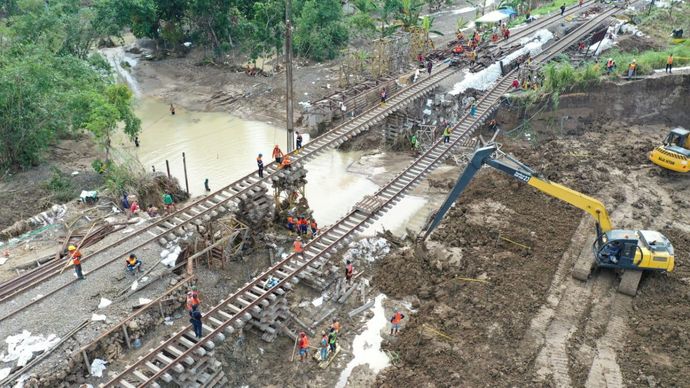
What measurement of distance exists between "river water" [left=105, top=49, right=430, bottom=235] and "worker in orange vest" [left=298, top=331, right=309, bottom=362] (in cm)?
784

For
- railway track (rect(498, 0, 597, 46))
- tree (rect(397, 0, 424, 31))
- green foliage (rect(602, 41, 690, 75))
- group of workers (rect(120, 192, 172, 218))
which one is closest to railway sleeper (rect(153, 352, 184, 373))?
group of workers (rect(120, 192, 172, 218))

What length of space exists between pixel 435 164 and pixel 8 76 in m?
20.2

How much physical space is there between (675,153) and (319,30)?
29517 mm

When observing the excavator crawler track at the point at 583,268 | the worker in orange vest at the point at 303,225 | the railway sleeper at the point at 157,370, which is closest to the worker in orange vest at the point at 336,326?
the worker in orange vest at the point at 303,225

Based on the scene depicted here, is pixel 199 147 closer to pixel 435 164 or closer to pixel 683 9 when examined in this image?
pixel 435 164

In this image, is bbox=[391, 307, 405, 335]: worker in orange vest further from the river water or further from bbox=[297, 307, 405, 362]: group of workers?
the river water

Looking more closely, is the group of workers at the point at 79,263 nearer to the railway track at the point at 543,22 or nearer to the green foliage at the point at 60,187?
the green foliage at the point at 60,187

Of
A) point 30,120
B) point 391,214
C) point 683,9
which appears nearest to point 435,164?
point 391,214

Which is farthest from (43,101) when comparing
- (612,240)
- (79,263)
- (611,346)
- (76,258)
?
(611,346)

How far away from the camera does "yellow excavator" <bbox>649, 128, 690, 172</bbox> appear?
24797mm

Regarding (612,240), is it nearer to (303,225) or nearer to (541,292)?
(541,292)

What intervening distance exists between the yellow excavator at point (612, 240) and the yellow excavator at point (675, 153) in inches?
309

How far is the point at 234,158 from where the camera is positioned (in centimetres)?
3133

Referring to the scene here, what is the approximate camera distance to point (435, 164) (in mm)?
24922
